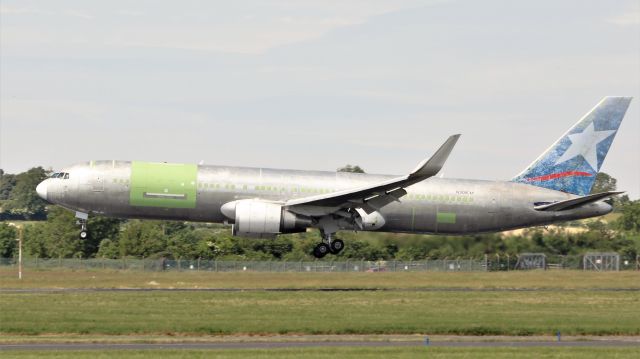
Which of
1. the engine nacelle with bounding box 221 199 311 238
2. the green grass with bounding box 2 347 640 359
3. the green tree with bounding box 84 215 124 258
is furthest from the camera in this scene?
the green tree with bounding box 84 215 124 258

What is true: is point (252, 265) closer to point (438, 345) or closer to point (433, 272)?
point (433, 272)

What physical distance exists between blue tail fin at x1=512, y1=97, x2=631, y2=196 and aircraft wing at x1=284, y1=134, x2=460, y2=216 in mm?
8729

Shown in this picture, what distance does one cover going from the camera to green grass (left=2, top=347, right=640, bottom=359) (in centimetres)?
3038

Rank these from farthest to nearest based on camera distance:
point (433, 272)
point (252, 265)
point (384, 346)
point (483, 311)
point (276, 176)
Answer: point (252, 265) → point (433, 272) → point (276, 176) → point (483, 311) → point (384, 346)

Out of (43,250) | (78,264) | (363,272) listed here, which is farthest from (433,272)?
(43,250)

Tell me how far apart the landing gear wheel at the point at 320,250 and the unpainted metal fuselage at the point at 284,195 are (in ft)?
8.12

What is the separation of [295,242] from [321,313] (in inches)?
1268

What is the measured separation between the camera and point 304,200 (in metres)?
48.1

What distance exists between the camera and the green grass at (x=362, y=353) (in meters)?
30.4

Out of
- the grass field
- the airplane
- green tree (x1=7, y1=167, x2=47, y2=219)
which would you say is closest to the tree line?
the grass field

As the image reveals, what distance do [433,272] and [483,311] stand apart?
15942 millimetres

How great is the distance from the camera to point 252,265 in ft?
210

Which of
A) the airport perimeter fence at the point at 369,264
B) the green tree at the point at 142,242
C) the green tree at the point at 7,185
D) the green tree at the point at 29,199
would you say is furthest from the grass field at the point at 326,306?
the green tree at the point at 7,185

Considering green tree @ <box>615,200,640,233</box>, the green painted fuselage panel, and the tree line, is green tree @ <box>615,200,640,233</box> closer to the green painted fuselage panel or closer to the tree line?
the tree line
